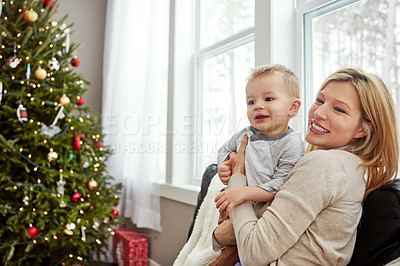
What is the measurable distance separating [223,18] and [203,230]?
169 centimetres

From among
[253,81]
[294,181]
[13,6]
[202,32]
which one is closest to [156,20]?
[202,32]

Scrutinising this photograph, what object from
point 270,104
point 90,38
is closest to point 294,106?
point 270,104

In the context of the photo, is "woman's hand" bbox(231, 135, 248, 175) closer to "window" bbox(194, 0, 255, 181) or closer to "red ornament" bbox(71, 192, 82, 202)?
"window" bbox(194, 0, 255, 181)

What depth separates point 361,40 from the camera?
1.70m

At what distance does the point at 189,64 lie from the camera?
324 cm

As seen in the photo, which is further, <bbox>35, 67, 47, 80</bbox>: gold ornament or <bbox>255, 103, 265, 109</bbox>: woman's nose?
<bbox>35, 67, 47, 80</bbox>: gold ornament

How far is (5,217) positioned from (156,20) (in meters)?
1.99

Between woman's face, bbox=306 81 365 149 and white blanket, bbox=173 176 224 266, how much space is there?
2.56 feet

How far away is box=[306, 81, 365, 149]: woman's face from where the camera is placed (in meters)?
1.08

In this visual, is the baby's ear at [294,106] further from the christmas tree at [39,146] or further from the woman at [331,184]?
the christmas tree at [39,146]

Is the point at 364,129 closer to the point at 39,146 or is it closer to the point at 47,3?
the point at 39,146

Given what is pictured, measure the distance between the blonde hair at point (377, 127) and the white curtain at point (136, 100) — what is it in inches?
90.9

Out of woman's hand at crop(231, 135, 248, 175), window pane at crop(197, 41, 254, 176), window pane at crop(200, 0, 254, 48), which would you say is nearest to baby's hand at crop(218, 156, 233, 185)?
woman's hand at crop(231, 135, 248, 175)

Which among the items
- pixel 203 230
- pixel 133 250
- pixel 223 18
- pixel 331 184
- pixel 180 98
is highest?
pixel 223 18
